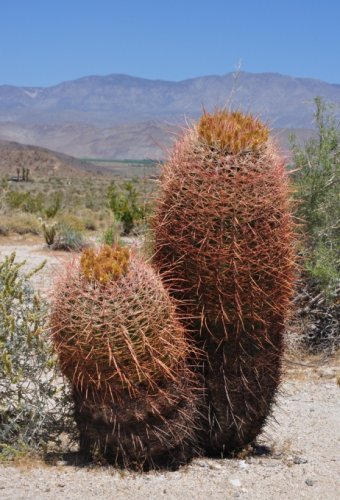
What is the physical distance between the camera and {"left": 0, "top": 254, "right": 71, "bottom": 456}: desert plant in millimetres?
5371

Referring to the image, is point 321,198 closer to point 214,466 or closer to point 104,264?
point 214,466

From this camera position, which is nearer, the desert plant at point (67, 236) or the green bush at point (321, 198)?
the green bush at point (321, 198)

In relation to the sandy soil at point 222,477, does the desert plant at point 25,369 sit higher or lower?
higher

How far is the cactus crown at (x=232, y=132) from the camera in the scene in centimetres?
491

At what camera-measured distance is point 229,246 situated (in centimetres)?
475

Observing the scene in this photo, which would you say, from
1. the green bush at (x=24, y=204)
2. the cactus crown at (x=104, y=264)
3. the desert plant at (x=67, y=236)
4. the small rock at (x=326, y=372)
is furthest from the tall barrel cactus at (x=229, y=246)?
the green bush at (x=24, y=204)

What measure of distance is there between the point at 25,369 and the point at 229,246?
1890mm

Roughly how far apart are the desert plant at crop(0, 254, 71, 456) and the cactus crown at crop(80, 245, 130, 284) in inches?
32.5

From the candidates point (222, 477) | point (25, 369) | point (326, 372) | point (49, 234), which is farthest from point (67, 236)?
point (222, 477)

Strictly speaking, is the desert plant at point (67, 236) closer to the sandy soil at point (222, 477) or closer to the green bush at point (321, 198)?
the green bush at point (321, 198)

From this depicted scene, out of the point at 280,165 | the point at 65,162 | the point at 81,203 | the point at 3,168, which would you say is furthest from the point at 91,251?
the point at 65,162

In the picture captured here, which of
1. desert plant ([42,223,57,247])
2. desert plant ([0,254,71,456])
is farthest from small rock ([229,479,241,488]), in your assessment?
desert plant ([42,223,57,247])

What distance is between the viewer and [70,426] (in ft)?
18.4

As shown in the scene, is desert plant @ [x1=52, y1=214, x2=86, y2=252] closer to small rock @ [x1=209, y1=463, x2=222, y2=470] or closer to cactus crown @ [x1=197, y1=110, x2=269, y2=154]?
small rock @ [x1=209, y1=463, x2=222, y2=470]
